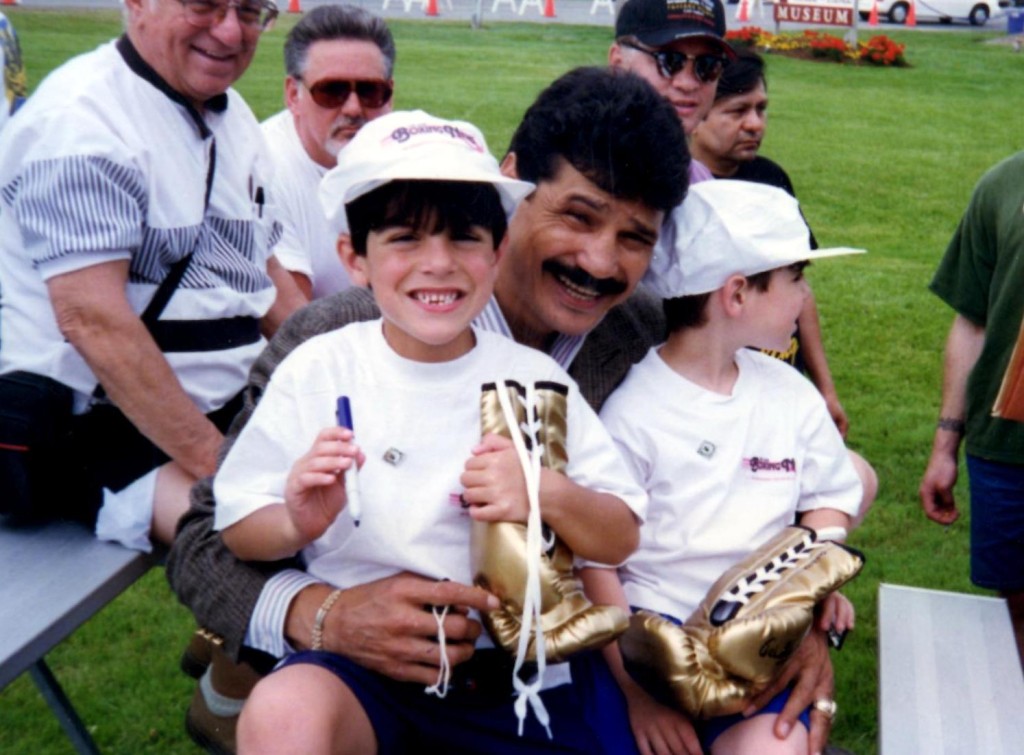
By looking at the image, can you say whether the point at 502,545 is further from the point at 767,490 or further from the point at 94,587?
the point at 94,587

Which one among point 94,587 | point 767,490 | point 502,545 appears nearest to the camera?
point 502,545

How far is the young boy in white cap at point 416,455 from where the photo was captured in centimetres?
211

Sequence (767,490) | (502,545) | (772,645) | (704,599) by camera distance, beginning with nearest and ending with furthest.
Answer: (502,545)
(772,645)
(704,599)
(767,490)

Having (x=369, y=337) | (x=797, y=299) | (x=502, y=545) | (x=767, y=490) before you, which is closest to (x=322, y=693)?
(x=502, y=545)

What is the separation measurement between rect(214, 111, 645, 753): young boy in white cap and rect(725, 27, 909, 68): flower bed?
20030 mm

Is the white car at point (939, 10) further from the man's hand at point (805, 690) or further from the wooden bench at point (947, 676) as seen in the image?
the man's hand at point (805, 690)

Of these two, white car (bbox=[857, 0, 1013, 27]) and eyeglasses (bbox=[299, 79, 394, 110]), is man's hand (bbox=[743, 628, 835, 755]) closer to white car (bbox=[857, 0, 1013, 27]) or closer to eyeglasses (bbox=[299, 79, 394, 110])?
eyeglasses (bbox=[299, 79, 394, 110])

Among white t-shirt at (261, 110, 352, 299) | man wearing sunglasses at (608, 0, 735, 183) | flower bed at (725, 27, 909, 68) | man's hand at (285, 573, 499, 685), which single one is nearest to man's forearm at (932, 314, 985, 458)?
man wearing sunglasses at (608, 0, 735, 183)

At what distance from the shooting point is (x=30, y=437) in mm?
2840

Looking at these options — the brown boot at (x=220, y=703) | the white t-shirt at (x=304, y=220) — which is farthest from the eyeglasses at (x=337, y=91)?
the brown boot at (x=220, y=703)

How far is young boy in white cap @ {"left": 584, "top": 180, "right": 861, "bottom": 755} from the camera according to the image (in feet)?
8.25

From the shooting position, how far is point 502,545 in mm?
2039

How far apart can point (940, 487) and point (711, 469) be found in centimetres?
178

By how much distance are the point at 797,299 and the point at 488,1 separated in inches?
1195
